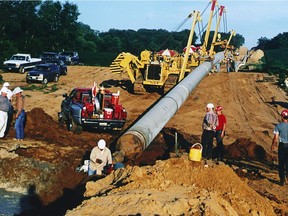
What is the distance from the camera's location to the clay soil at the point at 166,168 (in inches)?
311

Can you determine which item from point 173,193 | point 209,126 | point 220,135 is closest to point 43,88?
point 220,135

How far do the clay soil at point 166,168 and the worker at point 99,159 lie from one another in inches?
13.1

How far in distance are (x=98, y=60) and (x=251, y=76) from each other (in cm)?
2919

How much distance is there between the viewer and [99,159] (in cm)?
1135

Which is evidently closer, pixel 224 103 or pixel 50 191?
pixel 50 191

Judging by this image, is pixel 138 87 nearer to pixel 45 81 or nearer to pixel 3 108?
pixel 45 81

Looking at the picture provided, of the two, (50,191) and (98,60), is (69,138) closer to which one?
(50,191)

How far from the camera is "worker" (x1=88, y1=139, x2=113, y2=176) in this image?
11359 mm

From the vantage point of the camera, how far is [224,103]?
26.5 m

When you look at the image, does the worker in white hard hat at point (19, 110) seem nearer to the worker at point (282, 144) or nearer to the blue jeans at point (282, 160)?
the worker at point (282, 144)

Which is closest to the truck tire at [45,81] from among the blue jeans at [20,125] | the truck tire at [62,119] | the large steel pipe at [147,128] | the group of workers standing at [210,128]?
the truck tire at [62,119]

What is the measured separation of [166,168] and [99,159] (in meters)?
2.19

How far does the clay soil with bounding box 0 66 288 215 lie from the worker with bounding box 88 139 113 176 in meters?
0.33

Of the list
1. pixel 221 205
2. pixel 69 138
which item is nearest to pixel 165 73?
pixel 69 138
